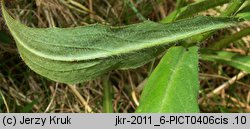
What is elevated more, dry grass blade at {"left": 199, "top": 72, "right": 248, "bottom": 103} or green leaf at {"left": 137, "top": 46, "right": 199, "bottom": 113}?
dry grass blade at {"left": 199, "top": 72, "right": 248, "bottom": 103}

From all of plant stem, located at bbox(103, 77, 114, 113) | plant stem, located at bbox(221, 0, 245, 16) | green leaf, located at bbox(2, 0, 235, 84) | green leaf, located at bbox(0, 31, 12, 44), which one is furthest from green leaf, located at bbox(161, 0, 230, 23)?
green leaf, located at bbox(0, 31, 12, 44)

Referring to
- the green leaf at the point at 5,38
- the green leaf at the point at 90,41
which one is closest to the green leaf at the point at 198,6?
the green leaf at the point at 90,41

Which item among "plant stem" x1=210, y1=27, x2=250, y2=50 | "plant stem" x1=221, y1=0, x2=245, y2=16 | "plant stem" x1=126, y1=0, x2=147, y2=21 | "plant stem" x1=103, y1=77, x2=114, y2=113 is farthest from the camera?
"plant stem" x1=126, y1=0, x2=147, y2=21

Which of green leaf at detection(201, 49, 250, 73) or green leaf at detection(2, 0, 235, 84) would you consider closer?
green leaf at detection(2, 0, 235, 84)

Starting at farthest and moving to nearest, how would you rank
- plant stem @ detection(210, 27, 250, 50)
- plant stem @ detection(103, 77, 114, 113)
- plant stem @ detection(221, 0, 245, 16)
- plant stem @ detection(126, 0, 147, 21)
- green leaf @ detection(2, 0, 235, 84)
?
plant stem @ detection(126, 0, 147, 21) → plant stem @ detection(103, 77, 114, 113) → plant stem @ detection(210, 27, 250, 50) → plant stem @ detection(221, 0, 245, 16) → green leaf @ detection(2, 0, 235, 84)

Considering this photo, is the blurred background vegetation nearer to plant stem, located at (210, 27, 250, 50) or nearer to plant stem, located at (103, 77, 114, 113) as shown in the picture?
plant stem, located at (103, 77, 114, 113)

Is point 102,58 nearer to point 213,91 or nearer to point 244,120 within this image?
point 244,120

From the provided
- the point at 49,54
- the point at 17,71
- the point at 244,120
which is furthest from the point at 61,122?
the point at 244,120

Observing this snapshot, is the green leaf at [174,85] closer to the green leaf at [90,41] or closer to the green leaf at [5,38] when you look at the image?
the green leaf at [90,41]
